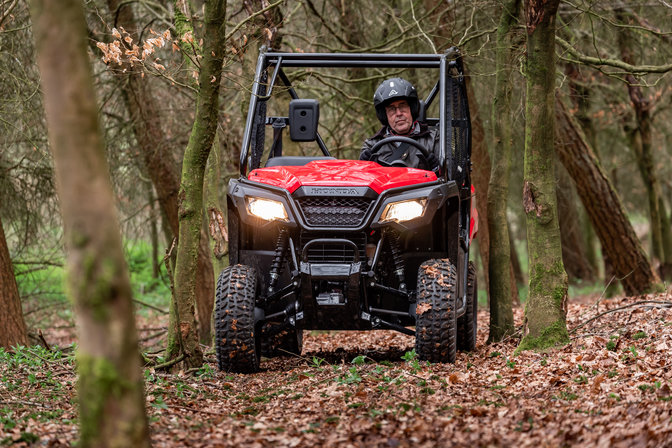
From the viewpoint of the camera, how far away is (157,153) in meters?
11.2

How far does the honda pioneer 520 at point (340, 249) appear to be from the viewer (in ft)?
20.4

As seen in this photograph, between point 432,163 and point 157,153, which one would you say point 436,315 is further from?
point 157,153

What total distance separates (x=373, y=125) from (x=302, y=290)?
19.9 ft

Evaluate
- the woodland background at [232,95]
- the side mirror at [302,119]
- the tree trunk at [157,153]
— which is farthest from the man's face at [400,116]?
the tree trunk at [157,153]

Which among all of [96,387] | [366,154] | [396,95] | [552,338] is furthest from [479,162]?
[96,387]

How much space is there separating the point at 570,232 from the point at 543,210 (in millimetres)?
11083

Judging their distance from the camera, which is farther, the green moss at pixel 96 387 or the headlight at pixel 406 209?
the headlight at pixel 406 209

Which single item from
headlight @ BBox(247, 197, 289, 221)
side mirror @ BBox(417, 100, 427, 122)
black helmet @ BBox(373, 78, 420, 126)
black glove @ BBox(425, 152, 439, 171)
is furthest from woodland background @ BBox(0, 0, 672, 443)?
black glove @ BBox(425, 152, 439, 171)

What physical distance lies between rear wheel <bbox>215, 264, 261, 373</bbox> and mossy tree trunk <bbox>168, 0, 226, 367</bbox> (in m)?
0.33

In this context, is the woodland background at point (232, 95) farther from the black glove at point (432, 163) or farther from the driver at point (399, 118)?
the black glove at point (432, 163)

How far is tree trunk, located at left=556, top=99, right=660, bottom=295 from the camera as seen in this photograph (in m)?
11.4

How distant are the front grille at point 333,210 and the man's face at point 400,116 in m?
1.73

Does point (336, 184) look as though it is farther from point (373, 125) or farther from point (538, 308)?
point (373, 125)

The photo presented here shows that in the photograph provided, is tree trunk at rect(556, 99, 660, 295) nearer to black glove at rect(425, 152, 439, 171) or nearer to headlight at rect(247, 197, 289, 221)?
black glove at rect(425, 152, 439, 171)
